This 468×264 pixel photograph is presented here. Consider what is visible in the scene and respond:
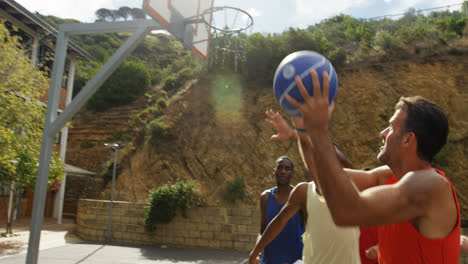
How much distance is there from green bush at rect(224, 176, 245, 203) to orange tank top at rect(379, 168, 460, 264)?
A: 598 inches

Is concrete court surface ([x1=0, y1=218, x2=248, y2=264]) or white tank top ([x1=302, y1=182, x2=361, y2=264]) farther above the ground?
white tank top ([x1=302, y1=182, x2=361, y2=264])

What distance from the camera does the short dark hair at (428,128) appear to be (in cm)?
157

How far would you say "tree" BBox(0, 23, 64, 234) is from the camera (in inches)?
425

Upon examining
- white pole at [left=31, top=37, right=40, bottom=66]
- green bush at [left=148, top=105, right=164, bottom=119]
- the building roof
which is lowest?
green bush at [left=148, top=105, right=164, bottom=119]

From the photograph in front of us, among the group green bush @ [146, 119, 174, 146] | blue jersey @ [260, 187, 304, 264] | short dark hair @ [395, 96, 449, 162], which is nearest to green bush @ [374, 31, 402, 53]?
green bush @ [146, 119, 174, 146]

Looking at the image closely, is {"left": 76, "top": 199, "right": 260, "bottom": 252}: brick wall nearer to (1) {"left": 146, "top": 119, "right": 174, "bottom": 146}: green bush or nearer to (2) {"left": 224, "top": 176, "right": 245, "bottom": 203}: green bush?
(2) {"left": 224, "top": 176, "right": 245, "bottom": 203}: green bush

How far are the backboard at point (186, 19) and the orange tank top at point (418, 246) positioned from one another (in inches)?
201

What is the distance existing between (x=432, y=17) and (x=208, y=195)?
17850 mm

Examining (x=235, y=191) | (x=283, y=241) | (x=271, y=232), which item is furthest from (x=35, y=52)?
(x=271, y=232)

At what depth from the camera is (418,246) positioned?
5.23 feet

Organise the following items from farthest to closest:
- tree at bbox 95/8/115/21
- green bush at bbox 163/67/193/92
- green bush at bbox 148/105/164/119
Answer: tree at bbox 95/8/115/21
green bush at bbox 163/67/193/92
green bush at bbox 148/105/164/119

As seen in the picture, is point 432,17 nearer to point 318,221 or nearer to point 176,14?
point 176,14

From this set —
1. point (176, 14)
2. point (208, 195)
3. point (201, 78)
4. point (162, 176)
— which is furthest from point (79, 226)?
point (176, 14)

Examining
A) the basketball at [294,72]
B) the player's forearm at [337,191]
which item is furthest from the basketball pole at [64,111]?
the player's forearm at [337,191]
